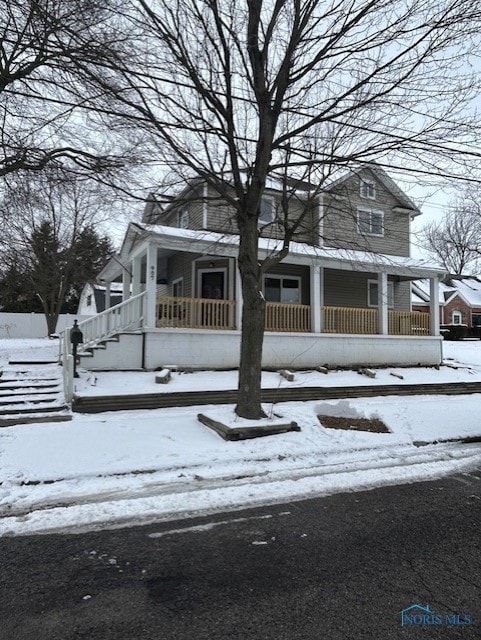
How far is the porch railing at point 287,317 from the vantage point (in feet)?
45.1

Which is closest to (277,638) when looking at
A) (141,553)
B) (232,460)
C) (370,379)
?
(141,553)

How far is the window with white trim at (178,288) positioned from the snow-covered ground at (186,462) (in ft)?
25.7

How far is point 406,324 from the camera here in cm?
1574

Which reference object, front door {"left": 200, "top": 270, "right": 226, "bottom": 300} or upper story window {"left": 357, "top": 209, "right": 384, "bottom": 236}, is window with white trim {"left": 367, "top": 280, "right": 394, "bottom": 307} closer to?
upper story window {"left": 357, "top": 209, "right": 384, "bottom": 236}

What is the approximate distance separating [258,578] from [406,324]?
46.5 feet

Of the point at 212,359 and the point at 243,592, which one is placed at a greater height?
the point at 212,359

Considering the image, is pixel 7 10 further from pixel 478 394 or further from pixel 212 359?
pixel 478 394

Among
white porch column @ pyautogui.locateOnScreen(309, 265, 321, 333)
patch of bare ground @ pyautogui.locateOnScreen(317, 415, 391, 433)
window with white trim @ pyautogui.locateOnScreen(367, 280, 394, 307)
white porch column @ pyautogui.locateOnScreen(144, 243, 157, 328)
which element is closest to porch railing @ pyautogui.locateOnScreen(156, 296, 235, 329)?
white porch column @ pyautogui.locateOnScreen(144, 243, 157, 328)

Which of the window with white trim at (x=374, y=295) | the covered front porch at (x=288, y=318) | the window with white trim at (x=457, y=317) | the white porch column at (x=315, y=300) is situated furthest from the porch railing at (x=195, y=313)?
the window with white trim at (x=457, y=317)

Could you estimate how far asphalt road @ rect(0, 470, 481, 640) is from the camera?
2432 millimetres

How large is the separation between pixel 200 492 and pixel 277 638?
2.48m

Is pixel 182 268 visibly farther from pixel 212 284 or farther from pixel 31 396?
pixel 31 396

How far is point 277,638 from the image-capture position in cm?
232

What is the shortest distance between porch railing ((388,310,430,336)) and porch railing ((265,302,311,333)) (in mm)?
3493
